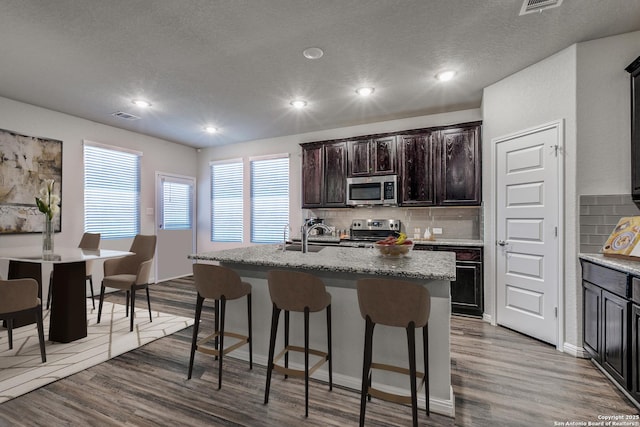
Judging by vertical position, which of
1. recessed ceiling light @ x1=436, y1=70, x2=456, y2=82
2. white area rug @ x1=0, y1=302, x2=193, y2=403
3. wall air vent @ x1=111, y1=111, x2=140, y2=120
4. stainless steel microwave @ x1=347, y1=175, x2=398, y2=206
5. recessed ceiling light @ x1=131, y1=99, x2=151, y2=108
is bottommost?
white area rug @ x1=0, y1=302, x2=193, y2=403

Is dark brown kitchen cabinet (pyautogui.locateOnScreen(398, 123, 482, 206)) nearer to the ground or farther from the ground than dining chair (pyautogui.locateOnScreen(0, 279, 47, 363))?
farther from the ground

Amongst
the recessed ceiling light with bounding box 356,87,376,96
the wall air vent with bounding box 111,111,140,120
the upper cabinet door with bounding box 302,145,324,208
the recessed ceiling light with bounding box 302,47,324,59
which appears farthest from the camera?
the upper cabinet door with bounding box 302,145,324,208

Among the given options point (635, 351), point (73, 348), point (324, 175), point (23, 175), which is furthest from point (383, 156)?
point (23, 175)

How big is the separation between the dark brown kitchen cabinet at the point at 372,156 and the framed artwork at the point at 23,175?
440cm

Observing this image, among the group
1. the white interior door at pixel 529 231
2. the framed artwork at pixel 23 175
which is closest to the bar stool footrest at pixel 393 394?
the white interior door at pixel 529 231

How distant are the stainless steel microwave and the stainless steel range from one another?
1.15 feet

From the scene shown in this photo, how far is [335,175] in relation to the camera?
509cm

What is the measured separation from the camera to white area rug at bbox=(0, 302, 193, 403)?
7.82 feet

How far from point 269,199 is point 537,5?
4772mm

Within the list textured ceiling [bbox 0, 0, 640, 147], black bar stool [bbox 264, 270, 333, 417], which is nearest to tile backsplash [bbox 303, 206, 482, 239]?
textured ceiling [bbox 0, 0, 640, 147]

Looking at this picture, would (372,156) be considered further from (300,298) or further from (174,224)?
(174,224)

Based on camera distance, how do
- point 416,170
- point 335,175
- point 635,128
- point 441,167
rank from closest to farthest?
point 635,128 < point 441,167 < point 416,170 < point 335,175

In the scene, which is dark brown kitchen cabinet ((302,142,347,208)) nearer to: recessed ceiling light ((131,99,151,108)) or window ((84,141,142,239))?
recessed ceiling light ((131,99,151,108))

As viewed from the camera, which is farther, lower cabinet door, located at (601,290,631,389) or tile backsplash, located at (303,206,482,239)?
tile backsplash, located at (303,206,482,239)
